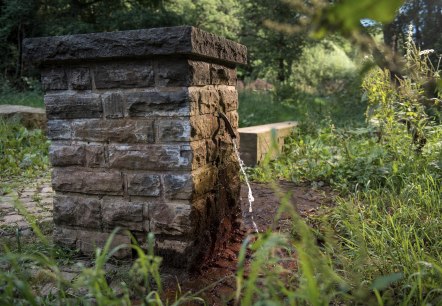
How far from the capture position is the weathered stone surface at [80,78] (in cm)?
224

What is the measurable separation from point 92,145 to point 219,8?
13472mm

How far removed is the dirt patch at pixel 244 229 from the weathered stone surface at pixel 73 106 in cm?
94

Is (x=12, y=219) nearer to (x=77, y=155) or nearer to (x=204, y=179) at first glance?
(x=77, y=155)

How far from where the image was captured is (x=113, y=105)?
86.4 inches

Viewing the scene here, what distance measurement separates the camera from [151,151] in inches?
84.4

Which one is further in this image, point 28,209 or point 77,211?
point 28,209

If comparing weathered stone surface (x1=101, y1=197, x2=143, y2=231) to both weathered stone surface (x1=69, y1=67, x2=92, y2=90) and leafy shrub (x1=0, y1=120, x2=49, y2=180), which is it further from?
leafy shrub (x1=0, y1=120, x2=49, y2=180)

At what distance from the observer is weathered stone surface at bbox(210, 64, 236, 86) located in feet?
7.91

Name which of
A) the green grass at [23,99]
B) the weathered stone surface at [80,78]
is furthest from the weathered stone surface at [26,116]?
the weathered stone surface at [80,78]

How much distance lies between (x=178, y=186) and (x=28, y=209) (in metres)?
1.86

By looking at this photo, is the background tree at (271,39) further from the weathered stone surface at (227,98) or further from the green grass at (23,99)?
the weathered stone surface at (227,98)

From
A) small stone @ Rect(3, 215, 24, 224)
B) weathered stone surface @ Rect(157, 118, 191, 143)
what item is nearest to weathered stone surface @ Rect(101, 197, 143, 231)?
weathered stone surface @ Rect(157, 118, 191, 143)

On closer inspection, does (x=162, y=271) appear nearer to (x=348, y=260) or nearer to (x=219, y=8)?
(x=348, y=260)

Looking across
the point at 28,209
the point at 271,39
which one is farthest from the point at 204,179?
the point at 271,39
